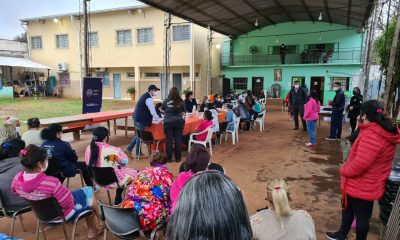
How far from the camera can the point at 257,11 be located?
52.6ft

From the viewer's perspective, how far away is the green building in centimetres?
1859

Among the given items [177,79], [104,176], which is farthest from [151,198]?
[177,79]

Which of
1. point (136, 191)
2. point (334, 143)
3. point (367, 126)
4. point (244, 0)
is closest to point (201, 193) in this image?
point (136, 191)

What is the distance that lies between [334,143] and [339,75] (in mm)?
12235

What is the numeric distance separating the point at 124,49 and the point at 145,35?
76.5 inches

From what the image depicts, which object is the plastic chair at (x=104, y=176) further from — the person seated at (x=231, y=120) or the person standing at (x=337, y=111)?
the person standing at (x=337, y=111)

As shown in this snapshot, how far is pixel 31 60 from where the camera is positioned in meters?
24.0

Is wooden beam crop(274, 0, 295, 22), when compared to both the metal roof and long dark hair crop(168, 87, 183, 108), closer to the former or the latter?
the metal roof

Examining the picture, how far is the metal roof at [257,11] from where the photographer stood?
38.2 feet

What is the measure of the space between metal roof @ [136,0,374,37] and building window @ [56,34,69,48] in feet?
40.7

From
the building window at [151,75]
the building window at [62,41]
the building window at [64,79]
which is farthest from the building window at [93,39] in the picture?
the building window at [151,75]

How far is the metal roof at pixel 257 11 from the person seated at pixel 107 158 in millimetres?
7157

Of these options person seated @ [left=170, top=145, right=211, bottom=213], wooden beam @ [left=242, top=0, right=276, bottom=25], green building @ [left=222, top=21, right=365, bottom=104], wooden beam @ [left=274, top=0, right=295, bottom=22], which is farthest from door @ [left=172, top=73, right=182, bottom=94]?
person seated @ [left=170, top=145, right=211, bottom=213]

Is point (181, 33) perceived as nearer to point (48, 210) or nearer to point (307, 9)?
point (307, 9)
